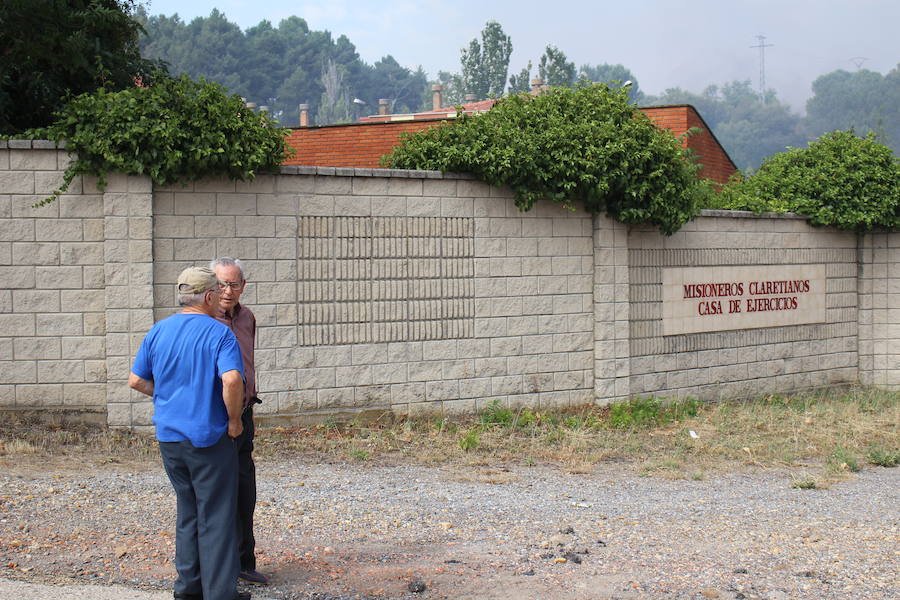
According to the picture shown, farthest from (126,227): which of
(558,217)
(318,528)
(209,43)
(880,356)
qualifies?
(209,43)

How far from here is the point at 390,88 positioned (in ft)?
364

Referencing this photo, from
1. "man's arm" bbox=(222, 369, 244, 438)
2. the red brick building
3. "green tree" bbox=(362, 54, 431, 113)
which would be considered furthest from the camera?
"green tree" bbox=(362, 54, 431, 113)

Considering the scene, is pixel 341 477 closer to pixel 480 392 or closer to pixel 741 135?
pixel 480 392

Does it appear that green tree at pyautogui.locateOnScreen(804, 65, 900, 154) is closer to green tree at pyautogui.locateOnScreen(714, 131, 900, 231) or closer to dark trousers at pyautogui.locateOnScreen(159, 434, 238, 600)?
green tree at pyautogui.locateOnScreen(714, 131, 900, 231)

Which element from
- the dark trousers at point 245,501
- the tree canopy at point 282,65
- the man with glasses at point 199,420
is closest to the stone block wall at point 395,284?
the dark trousers at point 245,501

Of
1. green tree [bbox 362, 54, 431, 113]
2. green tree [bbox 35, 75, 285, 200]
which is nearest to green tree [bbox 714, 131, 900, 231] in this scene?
green tree [bbox 35, 75, 285, 200]

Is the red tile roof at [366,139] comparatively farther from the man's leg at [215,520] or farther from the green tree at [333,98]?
the green tree at [333,98]

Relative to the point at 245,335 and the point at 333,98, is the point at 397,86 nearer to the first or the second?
the point at 333,98

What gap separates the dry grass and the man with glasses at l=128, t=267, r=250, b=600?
3.56m

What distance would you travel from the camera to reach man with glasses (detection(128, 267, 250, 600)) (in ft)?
14.8

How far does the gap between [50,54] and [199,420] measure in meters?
7.38

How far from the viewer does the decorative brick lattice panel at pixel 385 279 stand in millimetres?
9602

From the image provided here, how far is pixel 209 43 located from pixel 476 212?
80.2 m

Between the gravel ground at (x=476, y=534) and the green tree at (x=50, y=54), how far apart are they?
4.67 meters
